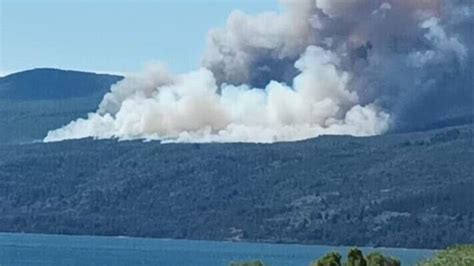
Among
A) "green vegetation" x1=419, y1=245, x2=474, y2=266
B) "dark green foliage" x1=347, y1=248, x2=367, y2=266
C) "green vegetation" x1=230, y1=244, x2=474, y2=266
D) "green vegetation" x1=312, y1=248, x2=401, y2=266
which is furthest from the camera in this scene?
"dark green foliage" x1=347, y1=248, x2=367, y2=266

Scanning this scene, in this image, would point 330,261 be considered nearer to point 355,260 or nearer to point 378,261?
point 355,260

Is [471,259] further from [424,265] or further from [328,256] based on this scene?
[328,256]

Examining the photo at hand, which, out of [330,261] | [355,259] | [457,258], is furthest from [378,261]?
[457,258]

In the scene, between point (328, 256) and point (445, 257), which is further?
point (328, 256)

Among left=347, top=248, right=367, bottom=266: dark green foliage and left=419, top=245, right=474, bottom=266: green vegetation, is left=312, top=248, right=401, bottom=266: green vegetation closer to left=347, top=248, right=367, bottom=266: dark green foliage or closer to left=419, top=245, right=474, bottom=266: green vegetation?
left=347, top=248, right=367, bottom=266: dark green foliage

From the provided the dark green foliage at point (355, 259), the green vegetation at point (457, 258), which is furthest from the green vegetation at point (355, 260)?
the green vegetation at point (457, 258)

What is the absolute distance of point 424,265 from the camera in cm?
6956

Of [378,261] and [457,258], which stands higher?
[457,258]

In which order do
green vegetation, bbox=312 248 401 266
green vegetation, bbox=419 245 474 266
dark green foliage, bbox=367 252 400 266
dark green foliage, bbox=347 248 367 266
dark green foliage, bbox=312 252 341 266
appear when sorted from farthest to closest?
dark green foliage, bbox=367 252 400 266
dark green foliage, bbox=347 248 367 266
green vegetation, bbox=312 248 401 266
dark green foliage, bbox=312 252 341 266
green vegetation, bbox=419 245 474 266

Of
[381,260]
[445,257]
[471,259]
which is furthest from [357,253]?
[471,259]

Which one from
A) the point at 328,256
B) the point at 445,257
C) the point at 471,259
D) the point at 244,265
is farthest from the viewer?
the point at 244,265

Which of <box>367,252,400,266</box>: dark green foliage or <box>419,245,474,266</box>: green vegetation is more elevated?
<box>419,245,474,266</box>: green vegetation

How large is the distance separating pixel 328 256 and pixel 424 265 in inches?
223

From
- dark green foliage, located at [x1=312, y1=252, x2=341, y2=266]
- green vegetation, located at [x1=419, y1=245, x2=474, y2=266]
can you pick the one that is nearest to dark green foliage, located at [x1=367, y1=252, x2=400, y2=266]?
dark green foliage, located at [x1=312, y1=252, x2=341, y2=266]
